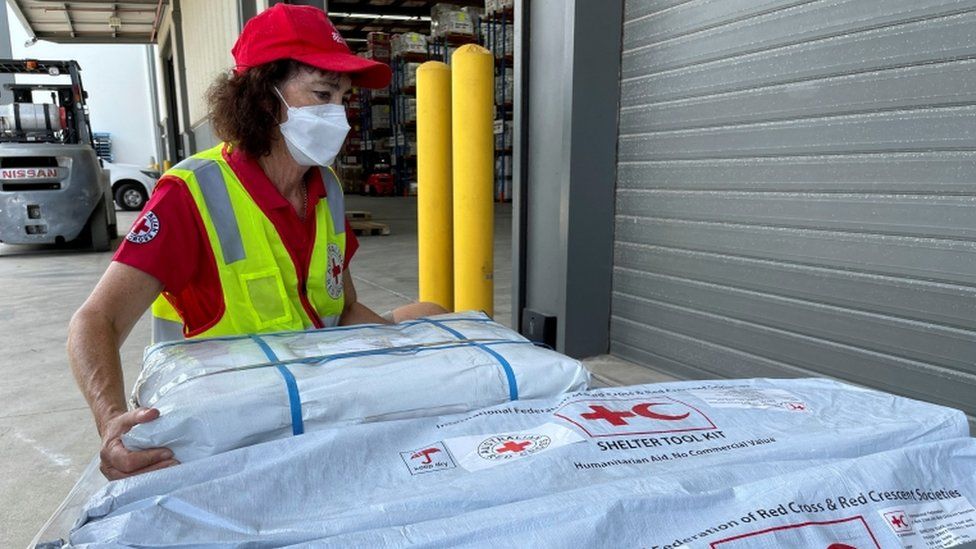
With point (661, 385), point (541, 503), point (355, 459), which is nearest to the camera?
point (541, 503)

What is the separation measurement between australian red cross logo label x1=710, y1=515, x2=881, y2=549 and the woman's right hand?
0.74 m

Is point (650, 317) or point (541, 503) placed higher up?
point (541, 503)

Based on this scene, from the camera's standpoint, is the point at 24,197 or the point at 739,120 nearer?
the point at 739,120

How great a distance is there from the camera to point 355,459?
0.93m

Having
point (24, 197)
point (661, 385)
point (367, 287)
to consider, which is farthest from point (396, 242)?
point (661, 385)

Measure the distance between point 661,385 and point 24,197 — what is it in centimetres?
898

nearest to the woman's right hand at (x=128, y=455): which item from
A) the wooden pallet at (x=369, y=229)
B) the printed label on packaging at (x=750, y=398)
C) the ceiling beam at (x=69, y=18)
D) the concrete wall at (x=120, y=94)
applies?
the printed label on packaging at (x=750, y=398)

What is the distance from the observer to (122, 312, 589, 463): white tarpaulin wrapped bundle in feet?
3.18

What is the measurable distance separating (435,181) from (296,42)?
74.7 inches

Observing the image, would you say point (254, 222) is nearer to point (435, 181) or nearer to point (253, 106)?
point (253, 106)

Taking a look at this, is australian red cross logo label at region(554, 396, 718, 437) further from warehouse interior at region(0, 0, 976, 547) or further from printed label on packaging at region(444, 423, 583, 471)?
warehouse interior at region(0, 0, 976, 547)

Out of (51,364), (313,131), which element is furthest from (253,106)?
(51,364)

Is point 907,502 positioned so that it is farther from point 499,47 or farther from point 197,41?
point 499,47

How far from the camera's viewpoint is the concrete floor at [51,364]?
2467 millimetres
